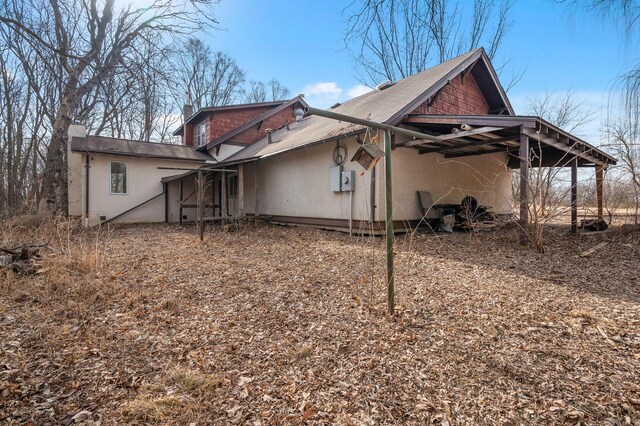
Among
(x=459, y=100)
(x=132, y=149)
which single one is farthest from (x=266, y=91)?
(x=459, y=100)

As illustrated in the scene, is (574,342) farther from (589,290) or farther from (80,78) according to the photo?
(80,78)

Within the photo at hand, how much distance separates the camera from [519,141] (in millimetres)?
8070

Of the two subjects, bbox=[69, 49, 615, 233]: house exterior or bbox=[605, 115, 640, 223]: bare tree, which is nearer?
bbox=[605, 115, 640, 223]: bare tree

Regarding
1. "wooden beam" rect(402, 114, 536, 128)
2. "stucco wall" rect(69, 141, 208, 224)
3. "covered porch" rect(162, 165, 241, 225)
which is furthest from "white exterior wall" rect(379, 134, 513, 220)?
"stucco wall" rect(69, 141, 208, 224)

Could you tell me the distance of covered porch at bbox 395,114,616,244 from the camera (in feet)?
20.7

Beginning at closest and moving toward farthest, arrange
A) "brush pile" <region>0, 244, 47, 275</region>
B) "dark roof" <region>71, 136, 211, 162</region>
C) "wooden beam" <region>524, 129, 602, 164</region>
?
"brush pile" <region>0, 244, 47, 275</region>
"wooden beam" <region>524, 129, 602, 164</region>
"dark roof" <region>71, 136, 211, 162</region>

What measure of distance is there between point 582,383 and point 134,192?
1484cm

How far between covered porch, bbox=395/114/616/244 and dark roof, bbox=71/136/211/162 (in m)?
10.4

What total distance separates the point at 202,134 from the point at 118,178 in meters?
5.00

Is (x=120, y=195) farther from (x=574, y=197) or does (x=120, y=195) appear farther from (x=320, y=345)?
(x=574, y=197)

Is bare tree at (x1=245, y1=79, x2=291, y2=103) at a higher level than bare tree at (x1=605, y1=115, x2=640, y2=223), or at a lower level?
higher

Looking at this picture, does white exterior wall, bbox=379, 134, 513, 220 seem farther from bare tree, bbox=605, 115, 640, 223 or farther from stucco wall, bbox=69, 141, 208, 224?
stucco wall, bbox=69, 141, 208, 224

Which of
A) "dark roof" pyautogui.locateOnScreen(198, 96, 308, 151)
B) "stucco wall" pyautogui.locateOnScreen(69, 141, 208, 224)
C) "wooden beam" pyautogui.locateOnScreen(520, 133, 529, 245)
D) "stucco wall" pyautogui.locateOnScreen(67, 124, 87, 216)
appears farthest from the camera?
"dark roof" pyautogui.locateOnScreen(198, 96, 308, 151)

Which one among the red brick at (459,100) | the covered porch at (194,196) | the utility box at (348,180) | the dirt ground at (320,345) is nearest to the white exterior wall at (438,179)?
the utility box at (348,180)
